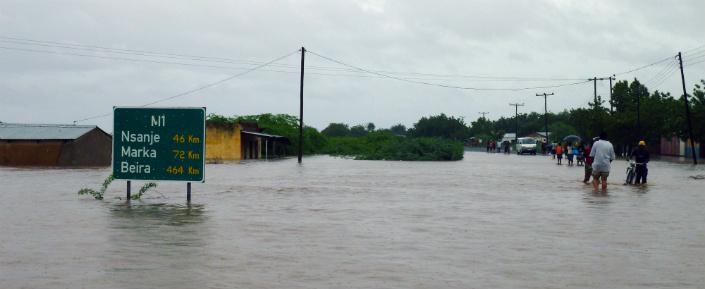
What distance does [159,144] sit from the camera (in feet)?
59.5

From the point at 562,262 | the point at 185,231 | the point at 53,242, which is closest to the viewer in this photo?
the point at 562,262

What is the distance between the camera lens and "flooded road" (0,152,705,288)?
8320 mm

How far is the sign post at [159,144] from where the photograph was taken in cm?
1791

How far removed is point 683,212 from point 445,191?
7.52 metres

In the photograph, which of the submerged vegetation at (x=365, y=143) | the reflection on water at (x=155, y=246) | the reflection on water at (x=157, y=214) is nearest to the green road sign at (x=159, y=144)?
the reflection on water at (x=157, y=214)

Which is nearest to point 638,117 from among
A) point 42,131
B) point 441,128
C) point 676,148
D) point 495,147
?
point 676,148

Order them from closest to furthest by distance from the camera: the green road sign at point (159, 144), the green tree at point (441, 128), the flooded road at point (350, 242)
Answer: the flooded road at point (350, 242)
the green road sign at point (159, 144)
the green tree at point (441, 128)

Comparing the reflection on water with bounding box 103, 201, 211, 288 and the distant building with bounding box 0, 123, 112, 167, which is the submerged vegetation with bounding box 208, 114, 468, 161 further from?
the reflection on water with bounding box 103, 201, 211, 288

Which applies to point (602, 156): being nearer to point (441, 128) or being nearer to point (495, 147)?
point (495, 147)

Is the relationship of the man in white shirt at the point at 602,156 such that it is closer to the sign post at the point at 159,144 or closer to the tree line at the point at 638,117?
the sign post at the point at 159,144

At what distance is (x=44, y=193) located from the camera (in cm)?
2083

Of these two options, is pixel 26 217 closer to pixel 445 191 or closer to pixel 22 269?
pixel 22 269

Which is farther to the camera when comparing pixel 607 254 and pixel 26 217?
pixel 26 217

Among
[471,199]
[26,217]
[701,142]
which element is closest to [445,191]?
[471,199]
